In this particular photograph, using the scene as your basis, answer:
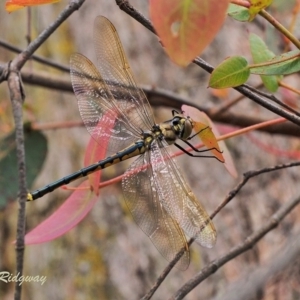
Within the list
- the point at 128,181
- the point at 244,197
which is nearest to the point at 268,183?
the point at 244,197

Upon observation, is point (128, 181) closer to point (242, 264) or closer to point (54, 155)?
point (242, 264)

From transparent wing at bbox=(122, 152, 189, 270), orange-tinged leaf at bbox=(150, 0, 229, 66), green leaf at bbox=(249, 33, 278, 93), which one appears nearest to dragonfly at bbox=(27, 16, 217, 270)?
transparent wing at bbox=(122, 152, 189, 270)

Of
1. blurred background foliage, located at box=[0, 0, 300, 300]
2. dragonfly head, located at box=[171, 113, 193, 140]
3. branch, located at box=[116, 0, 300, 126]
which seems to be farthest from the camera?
blurred background foliage, located at box=[0, 0, 300, 300]

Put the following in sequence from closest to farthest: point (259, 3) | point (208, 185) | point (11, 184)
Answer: point (259, 3) < point (11, 184) < point (208, 185)

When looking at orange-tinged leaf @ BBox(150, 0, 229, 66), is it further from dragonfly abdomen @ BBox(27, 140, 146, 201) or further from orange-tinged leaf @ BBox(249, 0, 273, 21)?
dragonfly abdomen @ BBox(27, 140, 146, 201)

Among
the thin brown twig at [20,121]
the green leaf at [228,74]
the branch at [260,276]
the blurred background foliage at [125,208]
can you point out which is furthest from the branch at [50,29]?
the blurred background foliage at [125,208]

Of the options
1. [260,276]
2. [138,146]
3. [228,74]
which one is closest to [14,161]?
[138,146]

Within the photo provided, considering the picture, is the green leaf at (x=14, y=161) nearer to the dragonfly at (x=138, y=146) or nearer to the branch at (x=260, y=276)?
the dragonfly at (x=138, y=146)
